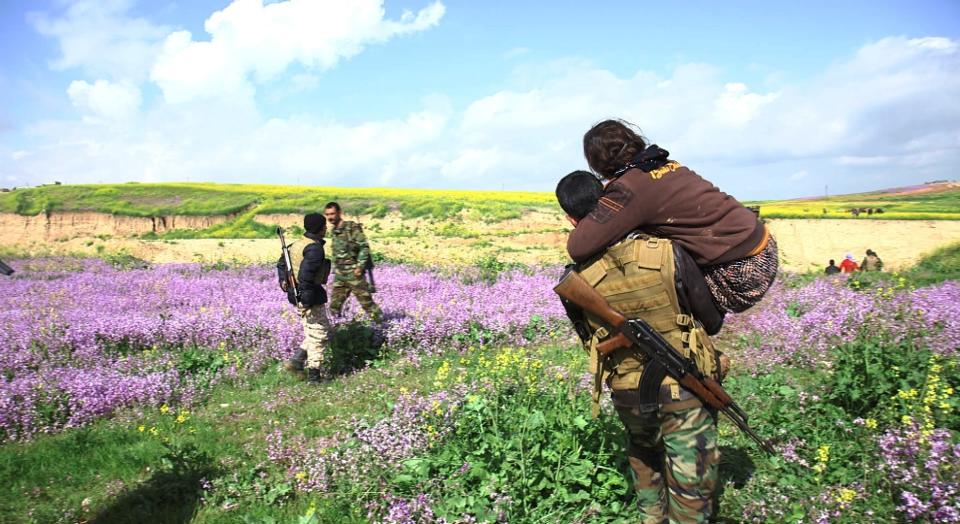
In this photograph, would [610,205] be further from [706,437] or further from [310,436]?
[310,436]

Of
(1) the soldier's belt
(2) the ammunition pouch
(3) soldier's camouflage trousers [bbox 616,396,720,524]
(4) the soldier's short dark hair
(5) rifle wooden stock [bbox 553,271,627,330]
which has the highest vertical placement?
(4) the soldier's short dark hair

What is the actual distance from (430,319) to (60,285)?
1071 centimetres

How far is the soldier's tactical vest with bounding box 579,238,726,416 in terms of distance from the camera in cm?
289

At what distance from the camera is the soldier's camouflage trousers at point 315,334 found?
772cm

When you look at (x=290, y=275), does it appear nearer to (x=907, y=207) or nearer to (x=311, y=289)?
(x=311, y=289)

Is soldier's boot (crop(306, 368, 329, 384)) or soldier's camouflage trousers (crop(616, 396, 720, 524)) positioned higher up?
soldier's camouflage trousers (crop(616, 396, 720, 524))

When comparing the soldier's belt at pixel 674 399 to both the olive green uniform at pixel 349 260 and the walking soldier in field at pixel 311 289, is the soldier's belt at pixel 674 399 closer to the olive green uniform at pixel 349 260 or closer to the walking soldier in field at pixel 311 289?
the walking soldier in field at pixel 311 289

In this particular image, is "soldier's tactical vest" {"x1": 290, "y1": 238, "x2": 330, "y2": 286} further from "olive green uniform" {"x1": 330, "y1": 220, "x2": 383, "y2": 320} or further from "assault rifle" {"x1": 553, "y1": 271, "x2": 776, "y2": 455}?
"assault rifle" {"x1": 553, "y1": 271, "x2": 776, "y2": 455}

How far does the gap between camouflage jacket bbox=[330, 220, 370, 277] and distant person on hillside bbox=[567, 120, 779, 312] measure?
670 cm

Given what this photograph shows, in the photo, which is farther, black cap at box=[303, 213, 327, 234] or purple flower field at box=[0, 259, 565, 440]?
black cap at box=[303, 213, 327, 234]

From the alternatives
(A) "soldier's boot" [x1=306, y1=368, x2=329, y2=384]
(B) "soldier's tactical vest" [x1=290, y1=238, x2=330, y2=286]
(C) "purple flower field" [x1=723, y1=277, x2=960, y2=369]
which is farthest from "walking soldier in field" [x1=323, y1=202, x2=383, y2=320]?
(C) "purple flower field" [x1=723, y1=277, x2=960, y2=369]

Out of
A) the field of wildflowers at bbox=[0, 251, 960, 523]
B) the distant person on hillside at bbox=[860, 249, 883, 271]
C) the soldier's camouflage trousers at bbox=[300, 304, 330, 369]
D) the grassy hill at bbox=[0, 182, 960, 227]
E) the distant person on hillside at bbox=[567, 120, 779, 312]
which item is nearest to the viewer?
the distant person on hillside at bbox=[567, 120, 779, 312]

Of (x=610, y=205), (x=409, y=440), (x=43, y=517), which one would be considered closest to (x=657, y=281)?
(x=610, y=205)

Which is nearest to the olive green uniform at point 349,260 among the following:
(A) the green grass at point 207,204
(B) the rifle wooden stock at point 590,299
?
(B) the rifle wooden stock at point 590,299
